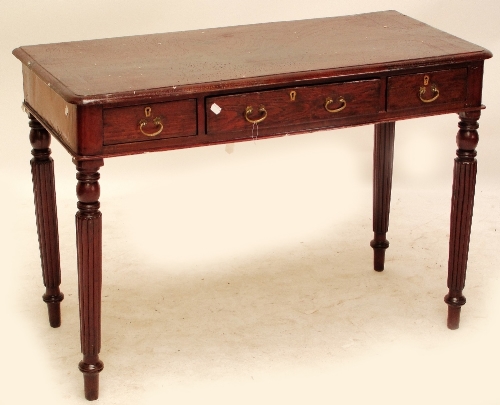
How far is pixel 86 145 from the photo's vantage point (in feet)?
13.4

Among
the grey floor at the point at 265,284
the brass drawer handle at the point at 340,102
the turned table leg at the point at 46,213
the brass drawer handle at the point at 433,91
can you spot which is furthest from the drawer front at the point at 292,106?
the turned table leg at the point at 46,213

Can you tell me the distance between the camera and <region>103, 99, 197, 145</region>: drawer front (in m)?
4.10

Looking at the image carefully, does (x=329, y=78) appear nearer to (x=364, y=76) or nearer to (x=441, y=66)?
(x=364, y=76)

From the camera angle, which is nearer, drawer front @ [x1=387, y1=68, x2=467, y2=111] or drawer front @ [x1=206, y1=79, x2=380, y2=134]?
drawer front @ [x1=206, y1=79, x2=380, y2=134]

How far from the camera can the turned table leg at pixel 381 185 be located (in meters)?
5.21

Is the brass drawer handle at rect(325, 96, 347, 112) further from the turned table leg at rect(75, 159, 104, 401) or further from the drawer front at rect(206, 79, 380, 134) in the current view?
the turned table leg at rect(75, 159, 104, 401)

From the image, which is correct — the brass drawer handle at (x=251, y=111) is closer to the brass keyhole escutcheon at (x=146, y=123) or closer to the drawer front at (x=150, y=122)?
the drawer front at (x=150, y=122)

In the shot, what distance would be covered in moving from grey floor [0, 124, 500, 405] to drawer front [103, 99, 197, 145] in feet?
1.56

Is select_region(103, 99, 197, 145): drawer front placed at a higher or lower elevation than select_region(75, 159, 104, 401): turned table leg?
higher

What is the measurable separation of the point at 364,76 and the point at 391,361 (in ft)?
3.44

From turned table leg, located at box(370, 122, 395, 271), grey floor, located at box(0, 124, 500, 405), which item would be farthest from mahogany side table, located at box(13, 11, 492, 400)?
turned table leg, located at box(370, 122, 395, 271)

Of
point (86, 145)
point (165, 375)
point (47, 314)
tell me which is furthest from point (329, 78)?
point (47, 314)

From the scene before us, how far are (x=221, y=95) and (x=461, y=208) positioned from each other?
107 centimetres

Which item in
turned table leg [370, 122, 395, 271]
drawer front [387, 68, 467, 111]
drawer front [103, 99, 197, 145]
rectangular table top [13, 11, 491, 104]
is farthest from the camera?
turned table leg [370, 122, 395, 271]
